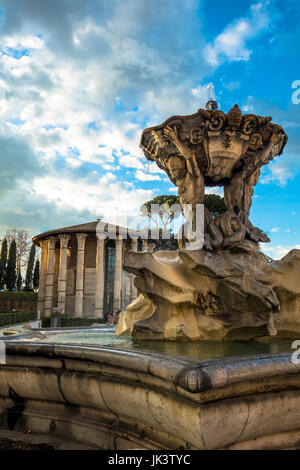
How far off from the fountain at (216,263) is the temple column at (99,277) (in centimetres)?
2863

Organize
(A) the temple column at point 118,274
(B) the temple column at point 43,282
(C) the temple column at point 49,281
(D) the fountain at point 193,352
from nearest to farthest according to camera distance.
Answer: (D) the fountain at point 193,352
(A) the temple column at point 118,274
(C) the temple column at point 49,281
(B) the temple column at point 43,282

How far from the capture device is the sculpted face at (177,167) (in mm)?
5586

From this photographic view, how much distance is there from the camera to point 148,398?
219 cm

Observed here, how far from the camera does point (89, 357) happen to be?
263 cm

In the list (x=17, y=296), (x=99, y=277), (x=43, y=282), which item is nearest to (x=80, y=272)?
(x=99, y=277)

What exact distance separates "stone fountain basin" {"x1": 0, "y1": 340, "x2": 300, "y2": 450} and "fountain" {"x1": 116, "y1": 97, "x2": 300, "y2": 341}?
1565mm

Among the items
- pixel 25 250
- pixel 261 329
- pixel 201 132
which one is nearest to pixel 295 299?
pixel 261 329

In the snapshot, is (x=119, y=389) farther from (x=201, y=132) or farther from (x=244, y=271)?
(x=201, y=132)

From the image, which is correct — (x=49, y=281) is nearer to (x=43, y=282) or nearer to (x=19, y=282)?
(x=43, y=282)

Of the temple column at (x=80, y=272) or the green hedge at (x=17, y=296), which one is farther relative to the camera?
the green hedge at (x=17, y=296)

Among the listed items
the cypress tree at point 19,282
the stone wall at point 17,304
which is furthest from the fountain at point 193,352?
the cypress tree at point 19,282

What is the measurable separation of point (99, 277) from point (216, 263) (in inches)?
1183

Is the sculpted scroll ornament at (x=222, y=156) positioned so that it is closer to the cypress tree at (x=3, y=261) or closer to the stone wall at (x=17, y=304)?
the stone wall at (x=17, y=304)
